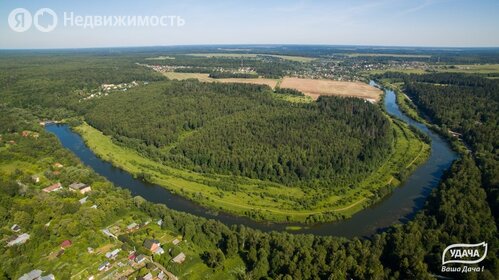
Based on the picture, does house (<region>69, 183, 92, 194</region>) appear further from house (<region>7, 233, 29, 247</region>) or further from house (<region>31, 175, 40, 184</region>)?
house (<region>7, 233, 29, 247</region>)

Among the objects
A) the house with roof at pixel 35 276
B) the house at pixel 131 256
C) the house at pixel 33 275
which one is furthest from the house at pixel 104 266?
the house at pixel 33 275

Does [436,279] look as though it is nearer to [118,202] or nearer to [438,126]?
[118,202]

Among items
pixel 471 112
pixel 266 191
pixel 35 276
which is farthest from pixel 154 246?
pixel 471 112

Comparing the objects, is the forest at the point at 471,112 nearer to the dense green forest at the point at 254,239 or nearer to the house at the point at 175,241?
the dense green forest at the point at 254,239

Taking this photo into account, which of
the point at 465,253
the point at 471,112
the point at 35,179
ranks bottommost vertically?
the point at 465,253

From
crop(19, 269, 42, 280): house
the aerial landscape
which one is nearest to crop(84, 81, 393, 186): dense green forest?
the aerial landscape

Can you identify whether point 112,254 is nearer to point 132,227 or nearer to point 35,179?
point 132,227
